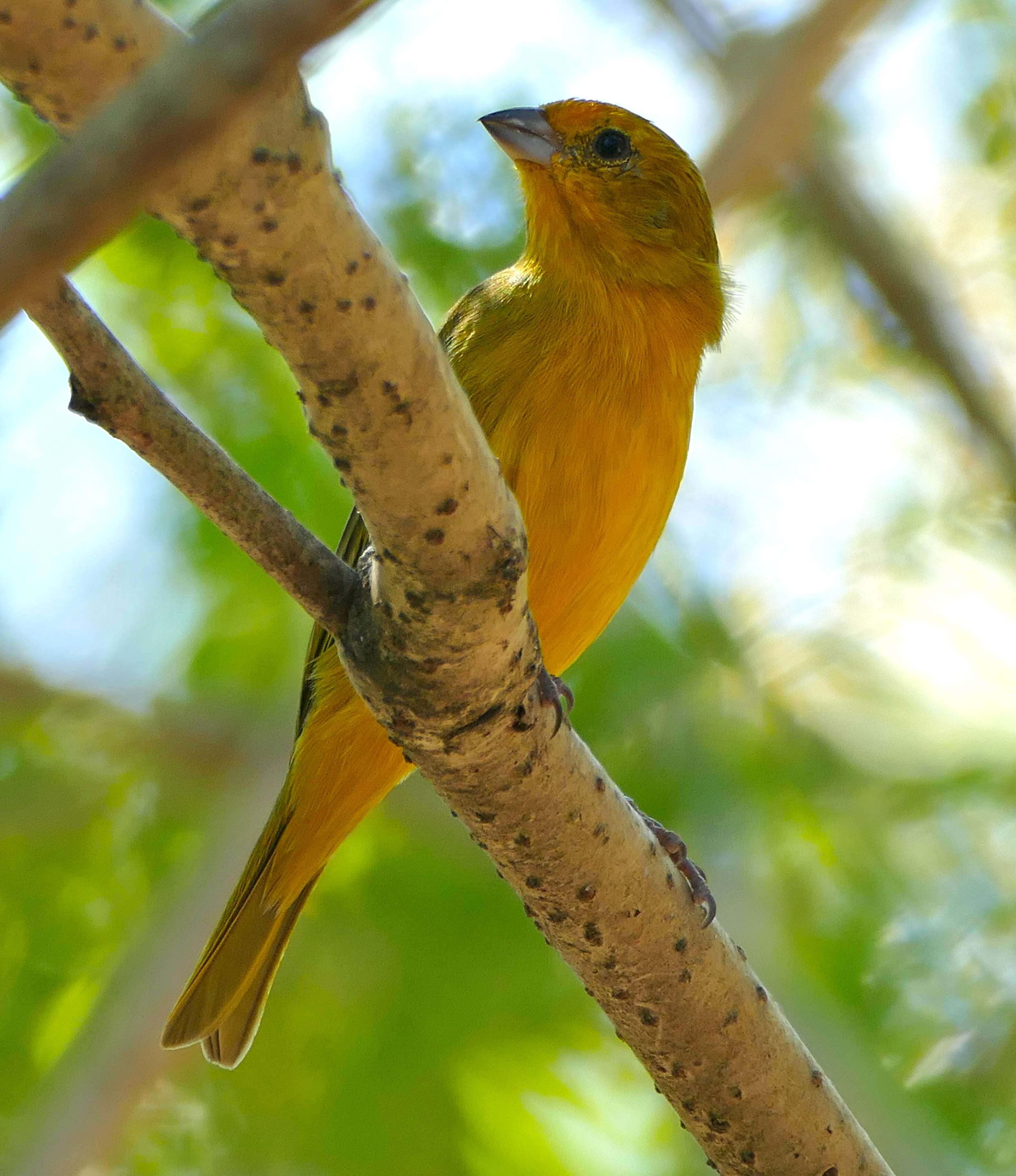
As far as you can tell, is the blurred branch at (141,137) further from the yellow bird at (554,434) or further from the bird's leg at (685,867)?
the yellow bird at (554,434)

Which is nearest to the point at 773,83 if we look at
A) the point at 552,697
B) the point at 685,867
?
the point at 685,867

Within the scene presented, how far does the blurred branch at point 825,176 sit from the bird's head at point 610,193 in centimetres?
64

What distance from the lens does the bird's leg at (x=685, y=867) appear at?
2.85 m

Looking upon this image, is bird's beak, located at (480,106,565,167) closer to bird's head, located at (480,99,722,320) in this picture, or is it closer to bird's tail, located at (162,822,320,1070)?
bird's head, located at (480,99,722,320)

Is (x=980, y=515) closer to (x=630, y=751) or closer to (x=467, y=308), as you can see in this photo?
(x=630, y=751)

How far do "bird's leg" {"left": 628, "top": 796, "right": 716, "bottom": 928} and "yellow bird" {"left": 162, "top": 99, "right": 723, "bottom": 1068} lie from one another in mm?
541

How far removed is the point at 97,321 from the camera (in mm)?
1983

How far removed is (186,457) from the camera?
84.0 inches

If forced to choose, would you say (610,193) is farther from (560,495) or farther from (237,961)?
(237,961)

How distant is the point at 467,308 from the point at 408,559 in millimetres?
1657

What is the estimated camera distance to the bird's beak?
393 centimetres

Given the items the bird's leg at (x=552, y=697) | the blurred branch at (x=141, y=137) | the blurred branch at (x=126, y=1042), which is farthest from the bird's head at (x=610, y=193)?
the blurred branch at (x=141, y=137)

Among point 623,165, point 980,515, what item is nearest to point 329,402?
point 623,165

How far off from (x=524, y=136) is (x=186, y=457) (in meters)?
2.18
